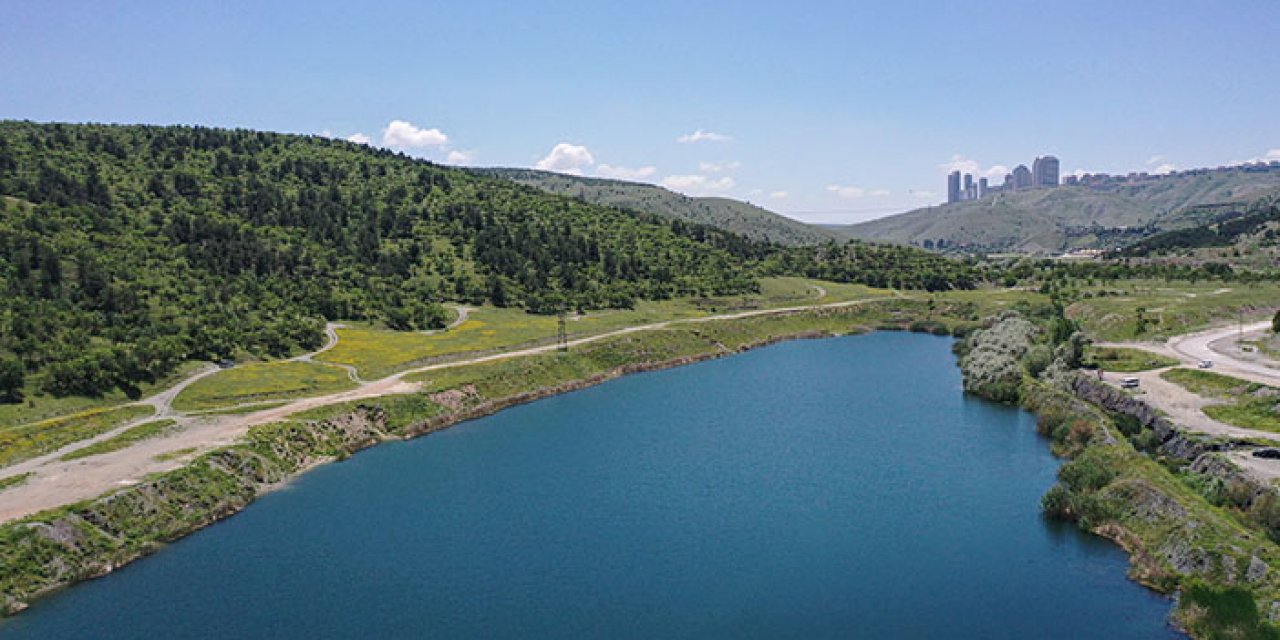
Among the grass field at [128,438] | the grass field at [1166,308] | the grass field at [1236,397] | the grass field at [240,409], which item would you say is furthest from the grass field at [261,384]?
the grass field at [1166,308]

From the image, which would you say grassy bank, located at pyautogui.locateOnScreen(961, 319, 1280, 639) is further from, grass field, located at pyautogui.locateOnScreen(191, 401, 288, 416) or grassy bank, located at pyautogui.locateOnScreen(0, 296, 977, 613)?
grass field, located at pyautogui.locateOnScreen(191, 401, 288, 416)

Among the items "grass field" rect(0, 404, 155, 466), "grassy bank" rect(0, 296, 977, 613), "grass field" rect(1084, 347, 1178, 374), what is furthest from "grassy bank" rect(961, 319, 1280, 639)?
"grass field" rect(0, 404, 155, 466)

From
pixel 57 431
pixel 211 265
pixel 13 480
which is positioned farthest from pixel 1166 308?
pixel 211 265

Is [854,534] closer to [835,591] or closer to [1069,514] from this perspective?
[835,591]

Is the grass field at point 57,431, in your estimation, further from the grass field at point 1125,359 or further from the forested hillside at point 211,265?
the grass field at point 1125,359

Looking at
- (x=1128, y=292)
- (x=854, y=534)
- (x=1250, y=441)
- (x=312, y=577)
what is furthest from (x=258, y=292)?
(x=1128, y=292)

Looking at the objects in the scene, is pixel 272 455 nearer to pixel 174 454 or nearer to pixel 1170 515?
pixel 174 454

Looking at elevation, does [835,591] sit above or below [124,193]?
below
